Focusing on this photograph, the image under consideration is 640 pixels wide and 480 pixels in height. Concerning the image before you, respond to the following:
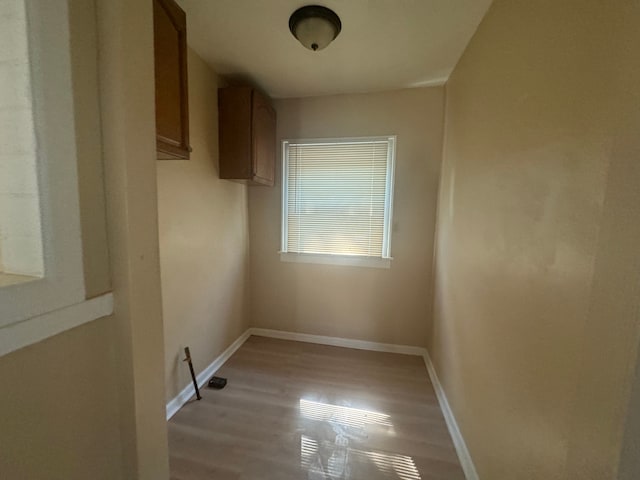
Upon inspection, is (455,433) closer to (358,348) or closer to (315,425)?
(315,425)

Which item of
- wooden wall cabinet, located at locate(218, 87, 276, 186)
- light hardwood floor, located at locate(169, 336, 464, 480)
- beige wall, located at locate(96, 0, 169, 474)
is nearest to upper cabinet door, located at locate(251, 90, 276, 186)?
wooden wall cabinet, located at locate(218, 87, 276, 186)

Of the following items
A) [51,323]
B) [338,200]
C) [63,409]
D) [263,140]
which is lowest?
[63,409]

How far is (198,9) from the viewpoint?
1.52m

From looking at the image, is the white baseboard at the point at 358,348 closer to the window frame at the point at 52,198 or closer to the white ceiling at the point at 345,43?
the window frame at the point at 52,198

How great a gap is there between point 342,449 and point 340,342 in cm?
123

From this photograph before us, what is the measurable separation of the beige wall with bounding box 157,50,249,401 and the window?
595 millimetres

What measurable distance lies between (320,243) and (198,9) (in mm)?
1973

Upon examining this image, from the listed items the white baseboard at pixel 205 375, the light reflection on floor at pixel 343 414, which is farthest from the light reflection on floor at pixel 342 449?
the white baseboard at pixel 205 375

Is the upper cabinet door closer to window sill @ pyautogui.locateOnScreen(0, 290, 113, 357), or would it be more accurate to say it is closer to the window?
the window

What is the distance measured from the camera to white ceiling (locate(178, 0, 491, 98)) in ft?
4.86

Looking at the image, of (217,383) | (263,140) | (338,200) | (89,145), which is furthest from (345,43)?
(217,383)

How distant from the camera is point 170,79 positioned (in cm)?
137

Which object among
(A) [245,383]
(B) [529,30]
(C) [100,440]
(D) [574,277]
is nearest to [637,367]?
(D) [574,277]

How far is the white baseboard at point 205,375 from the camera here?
6.10ft
